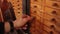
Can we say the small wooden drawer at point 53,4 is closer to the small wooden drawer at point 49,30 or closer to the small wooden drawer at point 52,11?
the small wooden drawer at point 52,11

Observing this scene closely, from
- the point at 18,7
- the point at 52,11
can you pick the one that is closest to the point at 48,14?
the point at 52,11

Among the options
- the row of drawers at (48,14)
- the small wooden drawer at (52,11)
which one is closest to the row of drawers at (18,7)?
the row of drawers at (48,14)

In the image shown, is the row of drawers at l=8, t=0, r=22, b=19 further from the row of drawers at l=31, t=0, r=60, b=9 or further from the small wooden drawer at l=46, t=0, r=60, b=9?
the small wooden drawer at l=46, t=0, r=60, b=9

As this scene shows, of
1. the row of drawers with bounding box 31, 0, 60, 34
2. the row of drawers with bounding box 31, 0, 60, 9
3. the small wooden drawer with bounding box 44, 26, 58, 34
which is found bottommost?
the small wooden drawer with bounding box 44, 26, 58, 34

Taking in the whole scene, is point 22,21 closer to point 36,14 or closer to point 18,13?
point 36,14

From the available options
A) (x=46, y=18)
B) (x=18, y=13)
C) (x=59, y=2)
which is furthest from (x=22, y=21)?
(x=18, y=13)

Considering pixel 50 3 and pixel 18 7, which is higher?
pixel 50 3

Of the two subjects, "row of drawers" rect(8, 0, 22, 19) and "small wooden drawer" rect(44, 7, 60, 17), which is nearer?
"small wooden drawer" rect(44, 7, 60, 17)

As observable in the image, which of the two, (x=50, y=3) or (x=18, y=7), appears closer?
(x=50, y=3)

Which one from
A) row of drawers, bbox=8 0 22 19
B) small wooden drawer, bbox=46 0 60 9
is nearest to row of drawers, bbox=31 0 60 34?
small wooden drawer, bbox=46 0 60 9

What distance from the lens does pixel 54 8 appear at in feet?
3.02

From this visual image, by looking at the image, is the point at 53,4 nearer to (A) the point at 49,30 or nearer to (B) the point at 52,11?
(B) the point at 52,11

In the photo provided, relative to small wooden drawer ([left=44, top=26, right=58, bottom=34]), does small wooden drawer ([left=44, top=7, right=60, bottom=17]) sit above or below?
above

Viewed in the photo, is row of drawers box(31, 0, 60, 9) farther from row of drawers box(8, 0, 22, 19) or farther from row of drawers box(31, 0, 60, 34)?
row of drawers box(8, 0, 22, 19)
